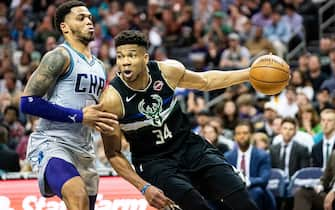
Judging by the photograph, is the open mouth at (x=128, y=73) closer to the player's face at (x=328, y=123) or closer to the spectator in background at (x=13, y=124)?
the player's face at (x=328, y=123)

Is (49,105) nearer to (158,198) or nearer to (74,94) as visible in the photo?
(74,94)

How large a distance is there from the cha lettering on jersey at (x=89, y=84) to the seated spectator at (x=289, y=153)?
4557mm

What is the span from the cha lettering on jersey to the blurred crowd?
4.09 metres

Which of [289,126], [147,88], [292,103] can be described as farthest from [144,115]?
[292,103]

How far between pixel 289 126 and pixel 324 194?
1.55m

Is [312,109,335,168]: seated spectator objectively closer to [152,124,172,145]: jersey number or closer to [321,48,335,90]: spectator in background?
[321,48,335,90]: spectator in background

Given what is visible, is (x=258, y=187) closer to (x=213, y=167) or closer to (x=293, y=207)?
(x=293, y=207)

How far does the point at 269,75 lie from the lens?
757 centimetres

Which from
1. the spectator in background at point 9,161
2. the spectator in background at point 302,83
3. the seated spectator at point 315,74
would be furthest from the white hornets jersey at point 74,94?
the seated spectator at point 315,74

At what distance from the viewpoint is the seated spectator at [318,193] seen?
33.0 feet

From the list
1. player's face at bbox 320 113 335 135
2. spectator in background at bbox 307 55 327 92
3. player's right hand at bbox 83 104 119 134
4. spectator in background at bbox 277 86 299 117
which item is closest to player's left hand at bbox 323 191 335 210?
player's face at bbox 320 113 335 135

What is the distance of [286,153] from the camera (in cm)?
1153

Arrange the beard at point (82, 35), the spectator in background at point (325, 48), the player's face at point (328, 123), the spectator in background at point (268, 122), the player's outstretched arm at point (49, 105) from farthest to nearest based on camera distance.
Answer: the spectator in background at point (325, 48), the spectator in background at point (268, 122), the player's face at point (328, 123), the beard at point (82, 35), the player's outstretched arm at point (49, 105)

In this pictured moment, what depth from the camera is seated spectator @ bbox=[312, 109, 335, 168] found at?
37.0ft
